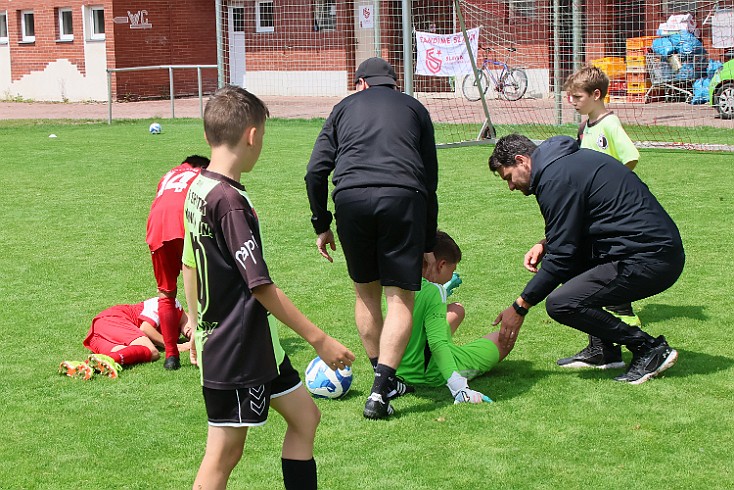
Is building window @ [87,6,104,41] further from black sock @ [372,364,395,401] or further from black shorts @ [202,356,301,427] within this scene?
black shorts @ [202,356,301,427]

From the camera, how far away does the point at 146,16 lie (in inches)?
1288

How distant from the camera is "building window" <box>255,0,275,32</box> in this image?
27516 millimetres

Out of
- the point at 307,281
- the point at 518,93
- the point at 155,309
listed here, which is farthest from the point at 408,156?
the point at 518,93

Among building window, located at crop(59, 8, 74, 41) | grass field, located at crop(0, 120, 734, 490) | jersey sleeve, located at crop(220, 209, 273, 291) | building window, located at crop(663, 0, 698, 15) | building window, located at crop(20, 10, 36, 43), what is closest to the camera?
jersey sleeve, located at crop(220, 209, 273, 291)

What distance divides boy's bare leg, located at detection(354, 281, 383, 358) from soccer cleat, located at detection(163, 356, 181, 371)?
4.56 ft

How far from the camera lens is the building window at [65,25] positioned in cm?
3403

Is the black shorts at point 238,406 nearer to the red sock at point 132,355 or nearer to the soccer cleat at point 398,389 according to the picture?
the soccer cleat at point 398,389

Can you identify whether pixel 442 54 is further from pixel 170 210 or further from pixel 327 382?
pixel 327 382

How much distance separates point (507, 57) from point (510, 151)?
1998 centimetres

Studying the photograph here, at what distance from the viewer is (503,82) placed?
23.5m

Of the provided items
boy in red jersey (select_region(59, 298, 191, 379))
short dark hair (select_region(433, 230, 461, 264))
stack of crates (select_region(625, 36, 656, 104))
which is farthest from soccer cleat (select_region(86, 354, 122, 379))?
stack of crates (select_region(625, 36, 656, 104))

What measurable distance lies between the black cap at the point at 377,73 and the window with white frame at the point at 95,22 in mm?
28980

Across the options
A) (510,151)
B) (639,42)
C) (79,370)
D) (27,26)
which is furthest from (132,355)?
(27,26)

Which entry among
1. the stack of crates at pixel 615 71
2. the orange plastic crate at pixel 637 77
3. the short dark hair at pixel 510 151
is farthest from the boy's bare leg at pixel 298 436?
the stack of crates at pixel 615 71
